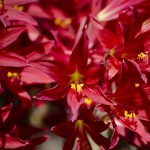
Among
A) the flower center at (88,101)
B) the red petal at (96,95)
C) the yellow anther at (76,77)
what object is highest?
the yellow anther at (76,77)

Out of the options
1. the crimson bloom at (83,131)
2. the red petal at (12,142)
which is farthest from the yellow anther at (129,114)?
the red petal at (12,142)

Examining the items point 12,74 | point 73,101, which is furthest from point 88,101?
point 12,74

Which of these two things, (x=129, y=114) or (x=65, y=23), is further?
(x=65, y=23)

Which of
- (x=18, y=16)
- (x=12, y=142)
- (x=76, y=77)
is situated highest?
(x=18, y=16)

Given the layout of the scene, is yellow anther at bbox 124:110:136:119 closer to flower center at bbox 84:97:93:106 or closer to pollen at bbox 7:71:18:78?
flower center at bbox 84:97:93:106

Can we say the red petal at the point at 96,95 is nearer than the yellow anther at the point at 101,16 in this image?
Yes

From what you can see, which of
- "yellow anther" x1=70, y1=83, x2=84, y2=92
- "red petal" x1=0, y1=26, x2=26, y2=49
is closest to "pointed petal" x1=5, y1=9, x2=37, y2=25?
"red petal" x1=0, y1=26, x2=26, y2=49

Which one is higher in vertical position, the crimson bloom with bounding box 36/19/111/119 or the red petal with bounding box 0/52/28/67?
the red petal with bounding box 0/52/28/67

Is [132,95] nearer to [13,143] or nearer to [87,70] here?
[87,70]

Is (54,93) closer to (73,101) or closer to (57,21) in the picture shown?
(73,101)

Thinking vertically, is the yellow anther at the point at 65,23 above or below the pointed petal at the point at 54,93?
above

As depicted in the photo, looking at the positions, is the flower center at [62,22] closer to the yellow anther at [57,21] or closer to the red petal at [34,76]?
the yellow anther at [57,21]

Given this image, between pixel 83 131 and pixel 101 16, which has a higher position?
pixel 101 16
